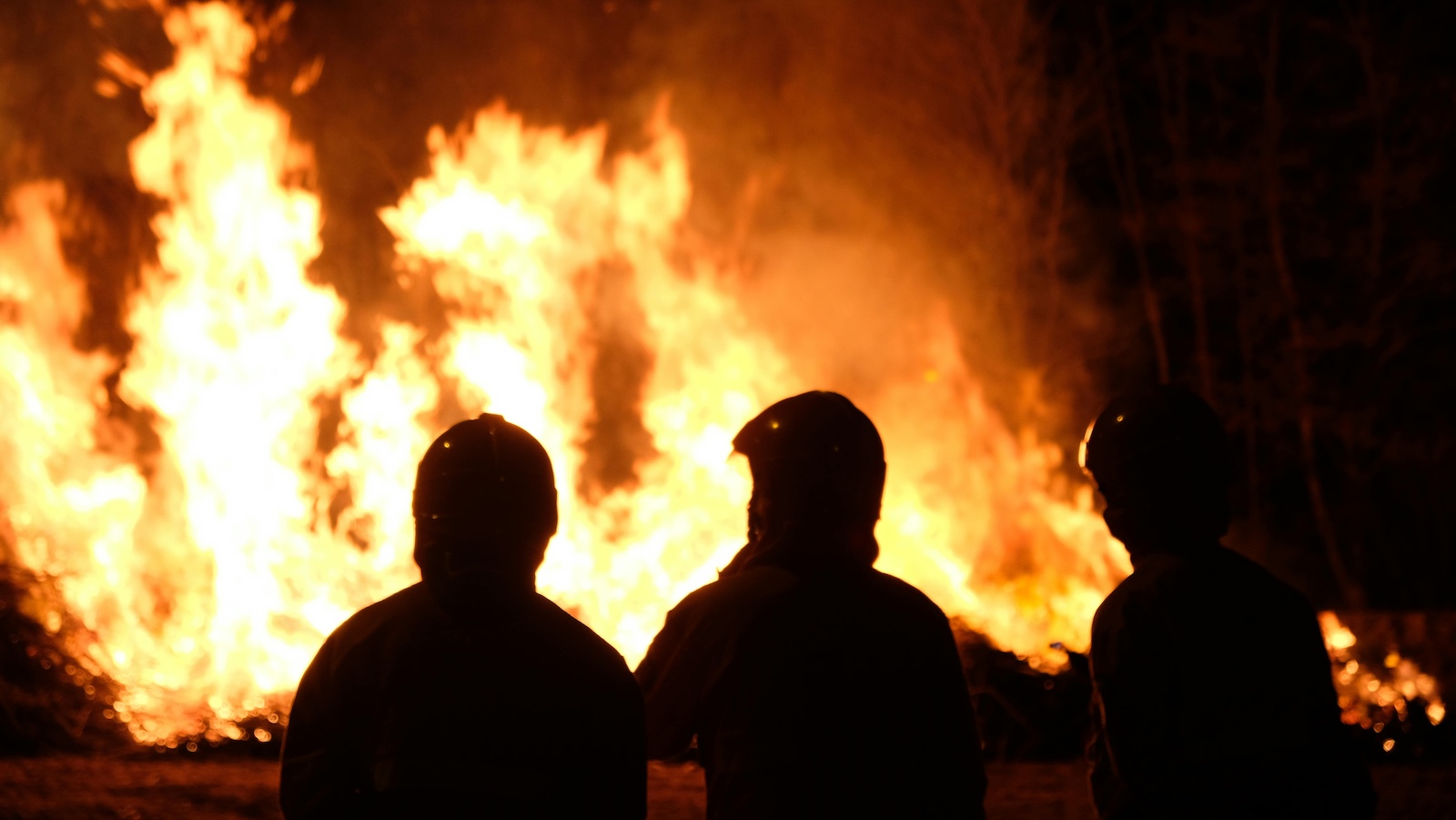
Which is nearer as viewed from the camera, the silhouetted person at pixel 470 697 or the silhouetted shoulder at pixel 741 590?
the silhouetted person at pixel 470 697

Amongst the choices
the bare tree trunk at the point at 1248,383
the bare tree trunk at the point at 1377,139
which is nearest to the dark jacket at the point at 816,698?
the bare tree trunk at the point at 1248,383

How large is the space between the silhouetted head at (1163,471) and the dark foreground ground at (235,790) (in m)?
3.97

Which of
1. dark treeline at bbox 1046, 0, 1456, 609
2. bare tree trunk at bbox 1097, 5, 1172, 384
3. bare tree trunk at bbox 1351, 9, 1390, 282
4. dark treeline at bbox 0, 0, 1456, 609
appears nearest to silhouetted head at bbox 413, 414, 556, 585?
dark treeline at bbox 0, 0, 1456, 609

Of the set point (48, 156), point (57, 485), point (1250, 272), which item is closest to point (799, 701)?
point (57, 485)

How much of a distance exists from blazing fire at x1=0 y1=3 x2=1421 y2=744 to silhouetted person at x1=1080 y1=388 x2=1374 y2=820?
19.3 ft

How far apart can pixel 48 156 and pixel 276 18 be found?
2.30 m

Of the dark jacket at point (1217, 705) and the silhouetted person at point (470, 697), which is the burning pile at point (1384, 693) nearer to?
the dark jacket at point (1217, 705)

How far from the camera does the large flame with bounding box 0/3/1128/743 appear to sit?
855cm

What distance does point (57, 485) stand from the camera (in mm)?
8797

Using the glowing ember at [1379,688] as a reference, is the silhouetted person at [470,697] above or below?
below

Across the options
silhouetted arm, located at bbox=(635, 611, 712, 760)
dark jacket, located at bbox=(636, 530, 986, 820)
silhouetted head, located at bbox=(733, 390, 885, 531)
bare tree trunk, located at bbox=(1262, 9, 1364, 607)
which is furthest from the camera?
bare tree trunk, located at bbox=(1262, 9, 1364, 607)

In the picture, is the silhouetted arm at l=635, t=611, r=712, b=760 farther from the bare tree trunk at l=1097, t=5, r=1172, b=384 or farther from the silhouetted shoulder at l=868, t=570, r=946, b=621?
the bare tree trunk at l=1097, t=5, r=1172, b=384

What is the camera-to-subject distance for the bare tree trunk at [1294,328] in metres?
15.9

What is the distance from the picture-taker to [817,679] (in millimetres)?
2631
